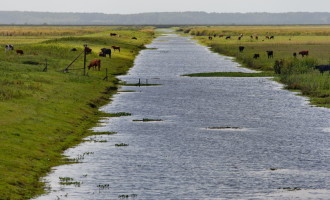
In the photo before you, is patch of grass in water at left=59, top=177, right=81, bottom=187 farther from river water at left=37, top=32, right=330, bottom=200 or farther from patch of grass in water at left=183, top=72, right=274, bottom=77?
patch of grass in water at left=183, top=72, right=274, bottom=77

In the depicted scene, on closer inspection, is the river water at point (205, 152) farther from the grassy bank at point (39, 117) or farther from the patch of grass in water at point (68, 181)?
the grassy bank at point (39, 117)

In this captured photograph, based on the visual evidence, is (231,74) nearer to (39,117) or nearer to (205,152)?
(39,117)

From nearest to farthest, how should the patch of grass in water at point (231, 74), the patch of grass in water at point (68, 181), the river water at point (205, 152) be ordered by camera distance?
the river water at point (205, 152) < the patch of grass in water at point (68, 181) < the patch of grass in water at point (231, 74)

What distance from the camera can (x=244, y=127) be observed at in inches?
1484

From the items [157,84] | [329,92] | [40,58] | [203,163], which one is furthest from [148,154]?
[40,58]

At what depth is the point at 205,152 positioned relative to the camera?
30.0 metres

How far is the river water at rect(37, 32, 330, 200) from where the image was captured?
23203 mm

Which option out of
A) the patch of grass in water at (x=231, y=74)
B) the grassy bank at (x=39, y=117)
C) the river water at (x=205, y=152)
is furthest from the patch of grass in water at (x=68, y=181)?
the patch of grass in water at (x=231, y=74)

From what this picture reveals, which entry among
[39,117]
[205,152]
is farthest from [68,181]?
[39,117]

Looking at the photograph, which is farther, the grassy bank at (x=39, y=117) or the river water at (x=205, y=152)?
the grassy bank at (x=39, y=117)

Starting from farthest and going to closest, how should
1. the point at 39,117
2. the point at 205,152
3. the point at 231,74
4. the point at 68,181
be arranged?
the point at 231,74, the point at 39,117, the point at 205,152, the point at 68,181

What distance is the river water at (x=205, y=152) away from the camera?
23.2m

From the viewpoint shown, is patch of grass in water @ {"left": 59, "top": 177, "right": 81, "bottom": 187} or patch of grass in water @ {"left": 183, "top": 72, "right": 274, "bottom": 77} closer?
patch of grass in water @ {"left": 59, "top": 177, "right": 81, "bottom": 187}

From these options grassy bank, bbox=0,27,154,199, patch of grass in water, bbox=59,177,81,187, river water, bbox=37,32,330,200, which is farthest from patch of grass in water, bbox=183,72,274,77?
patch of grass in water, bbox=59,177,81,187
